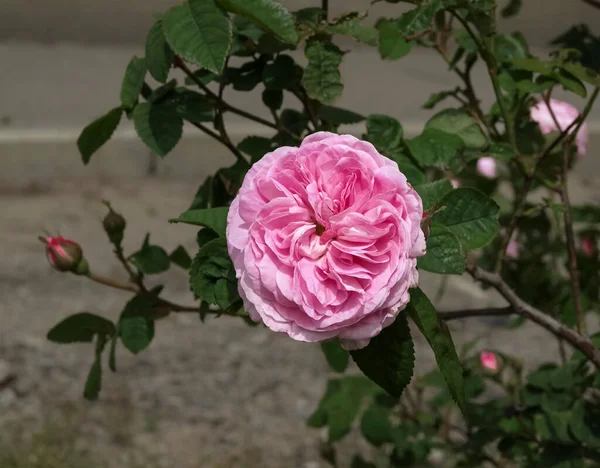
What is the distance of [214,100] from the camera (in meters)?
0.61

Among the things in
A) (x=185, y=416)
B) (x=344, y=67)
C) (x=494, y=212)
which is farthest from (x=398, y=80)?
(x=494, y=212)

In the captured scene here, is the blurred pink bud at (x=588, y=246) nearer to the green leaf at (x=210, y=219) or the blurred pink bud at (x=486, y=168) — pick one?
the blurred pink bud at (x=486, y=168)

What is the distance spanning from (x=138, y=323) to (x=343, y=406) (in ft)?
1.43

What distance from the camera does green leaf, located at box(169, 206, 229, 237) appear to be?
458 mm

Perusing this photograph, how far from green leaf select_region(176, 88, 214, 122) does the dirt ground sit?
3.00ft

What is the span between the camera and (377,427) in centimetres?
99

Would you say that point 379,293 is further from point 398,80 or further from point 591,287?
point 398,80

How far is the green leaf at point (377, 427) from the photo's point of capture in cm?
99

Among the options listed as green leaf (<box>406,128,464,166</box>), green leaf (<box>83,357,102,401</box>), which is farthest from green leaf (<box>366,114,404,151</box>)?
green leaf (<box>83,357,102,401</box>)

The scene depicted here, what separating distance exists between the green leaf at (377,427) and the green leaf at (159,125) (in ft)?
1.86

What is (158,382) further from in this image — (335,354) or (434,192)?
(434,192)

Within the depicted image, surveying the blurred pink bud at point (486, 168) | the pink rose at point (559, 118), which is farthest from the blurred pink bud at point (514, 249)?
the pink rose at point (559, 118)

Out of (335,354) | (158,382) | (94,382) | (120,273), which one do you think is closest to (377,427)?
(335,354)

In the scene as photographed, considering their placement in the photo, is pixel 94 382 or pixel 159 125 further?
pixel 94 382
